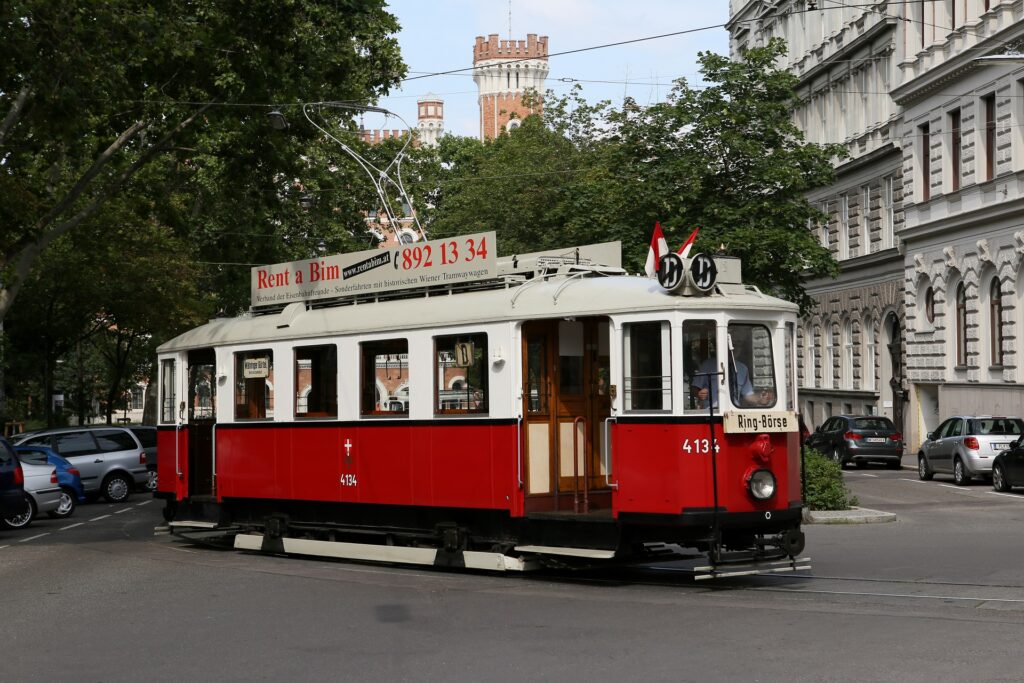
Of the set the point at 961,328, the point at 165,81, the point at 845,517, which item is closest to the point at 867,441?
the point at 961,328

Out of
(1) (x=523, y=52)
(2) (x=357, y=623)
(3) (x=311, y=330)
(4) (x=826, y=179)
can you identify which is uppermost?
(1) (x=523, y=52)

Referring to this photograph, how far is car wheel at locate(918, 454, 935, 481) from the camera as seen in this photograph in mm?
33188

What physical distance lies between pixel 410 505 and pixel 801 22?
144 feet

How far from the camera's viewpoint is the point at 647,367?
13359mm

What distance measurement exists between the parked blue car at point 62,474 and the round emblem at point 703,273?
55.5 feet

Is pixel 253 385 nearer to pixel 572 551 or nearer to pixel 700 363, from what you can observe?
pixel 572 551

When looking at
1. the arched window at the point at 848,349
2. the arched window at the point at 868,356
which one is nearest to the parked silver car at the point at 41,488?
the arched window at the point at 868,356

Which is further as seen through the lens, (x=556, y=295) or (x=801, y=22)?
(x=801, y=22)

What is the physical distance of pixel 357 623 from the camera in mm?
11586

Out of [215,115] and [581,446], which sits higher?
[215,115]

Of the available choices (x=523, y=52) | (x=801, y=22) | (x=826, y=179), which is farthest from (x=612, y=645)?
(x=523, y=52)

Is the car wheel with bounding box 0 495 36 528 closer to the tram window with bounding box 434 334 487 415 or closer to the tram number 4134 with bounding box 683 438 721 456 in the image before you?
the tram window with bounding box 434 334 487 415

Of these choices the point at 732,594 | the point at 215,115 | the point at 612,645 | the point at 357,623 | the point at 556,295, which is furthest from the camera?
the point at 215,115

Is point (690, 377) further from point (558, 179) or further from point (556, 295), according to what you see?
point (558, 179)
